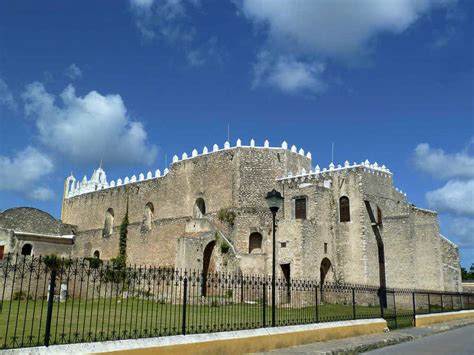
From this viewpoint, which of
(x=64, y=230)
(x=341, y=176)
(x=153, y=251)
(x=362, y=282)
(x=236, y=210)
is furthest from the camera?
(x=64, y=230)

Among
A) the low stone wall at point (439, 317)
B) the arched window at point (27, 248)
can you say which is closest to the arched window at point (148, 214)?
the arched window at point (27, 248)

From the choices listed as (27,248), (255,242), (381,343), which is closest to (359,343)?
(381,343)

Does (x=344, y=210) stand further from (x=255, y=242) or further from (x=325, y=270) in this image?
(x=255, y=242)

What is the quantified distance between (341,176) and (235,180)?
7.48 m

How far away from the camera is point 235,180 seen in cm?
3375

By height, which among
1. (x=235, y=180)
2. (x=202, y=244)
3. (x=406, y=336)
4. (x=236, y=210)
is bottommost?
(x=406, y=336)

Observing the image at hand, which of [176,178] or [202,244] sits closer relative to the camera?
[202,244]

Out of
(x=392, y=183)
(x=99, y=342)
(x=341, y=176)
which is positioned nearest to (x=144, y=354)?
(x=99, y=342)

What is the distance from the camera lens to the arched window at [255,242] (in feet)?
106

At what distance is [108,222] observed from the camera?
147 feet

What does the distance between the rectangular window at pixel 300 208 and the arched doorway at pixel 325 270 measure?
307cm

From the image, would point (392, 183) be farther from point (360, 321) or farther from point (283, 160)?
point (360, 321)

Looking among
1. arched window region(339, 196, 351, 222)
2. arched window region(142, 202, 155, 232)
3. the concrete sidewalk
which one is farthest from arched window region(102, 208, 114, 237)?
the concrete sidewalk

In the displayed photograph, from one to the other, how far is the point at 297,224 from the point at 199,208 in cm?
1117
